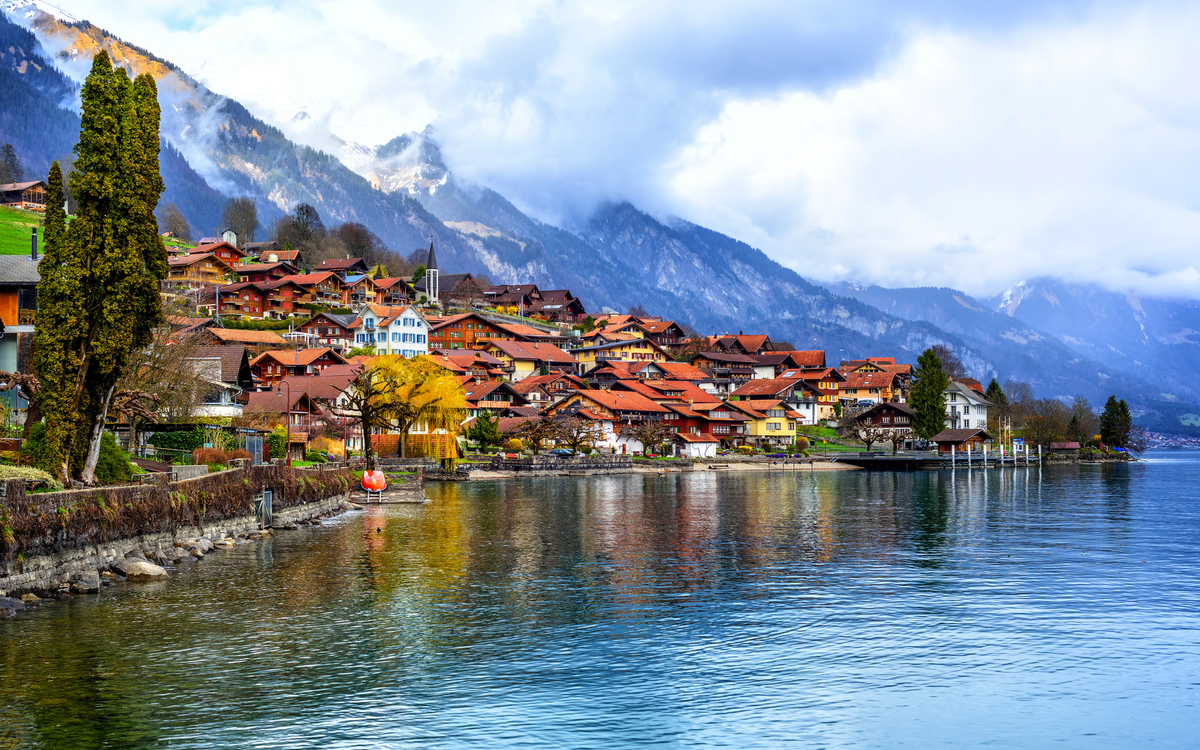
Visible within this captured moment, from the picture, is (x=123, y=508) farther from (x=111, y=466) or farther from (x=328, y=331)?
(x=328, y=331)

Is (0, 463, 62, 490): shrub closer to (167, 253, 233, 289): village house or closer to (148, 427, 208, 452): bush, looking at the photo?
(148, 427, 208, 452): bush

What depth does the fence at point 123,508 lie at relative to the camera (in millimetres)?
30156

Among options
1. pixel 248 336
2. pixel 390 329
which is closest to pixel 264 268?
pixel 390 329

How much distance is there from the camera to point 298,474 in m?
63.5

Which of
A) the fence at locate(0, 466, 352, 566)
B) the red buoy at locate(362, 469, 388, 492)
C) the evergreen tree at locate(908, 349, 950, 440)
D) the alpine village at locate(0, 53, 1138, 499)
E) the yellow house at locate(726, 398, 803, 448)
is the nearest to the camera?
the fence at locate(0, 466, 352, 566)

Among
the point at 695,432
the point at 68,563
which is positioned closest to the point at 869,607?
the point at 68,563

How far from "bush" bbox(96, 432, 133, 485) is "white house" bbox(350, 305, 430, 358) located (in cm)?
12926

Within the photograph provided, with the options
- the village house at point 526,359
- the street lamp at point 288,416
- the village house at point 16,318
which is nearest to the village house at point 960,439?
the village house at point 526,359

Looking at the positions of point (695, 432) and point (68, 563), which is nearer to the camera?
point (68, 563)

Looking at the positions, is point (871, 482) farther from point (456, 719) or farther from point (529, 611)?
point (456, 719)

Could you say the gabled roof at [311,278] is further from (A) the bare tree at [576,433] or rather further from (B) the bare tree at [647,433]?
(B) the bare tree at [647,433]

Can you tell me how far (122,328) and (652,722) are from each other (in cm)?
3125

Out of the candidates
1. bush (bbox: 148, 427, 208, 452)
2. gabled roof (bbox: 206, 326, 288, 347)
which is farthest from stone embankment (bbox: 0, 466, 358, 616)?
gabled roof (bbox: 206, 326, 288, 347)

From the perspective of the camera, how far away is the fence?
30.2m
